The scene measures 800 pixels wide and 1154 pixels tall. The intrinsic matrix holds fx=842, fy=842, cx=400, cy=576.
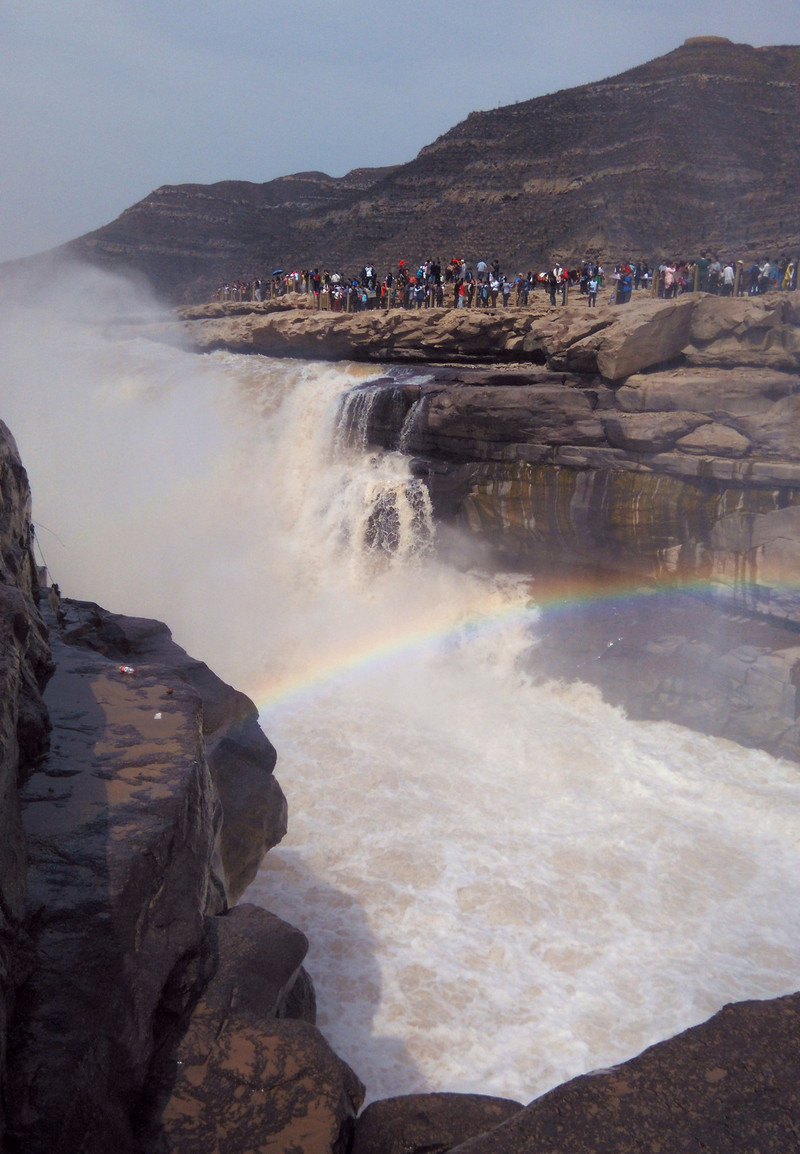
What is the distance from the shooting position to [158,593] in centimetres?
1356

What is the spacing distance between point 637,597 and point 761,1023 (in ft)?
30.5

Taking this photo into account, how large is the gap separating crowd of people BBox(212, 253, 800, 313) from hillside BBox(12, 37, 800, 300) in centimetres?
1222

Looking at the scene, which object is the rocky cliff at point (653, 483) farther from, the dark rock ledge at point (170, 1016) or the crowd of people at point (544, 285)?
the dark rock ledge at point (170, 1016)

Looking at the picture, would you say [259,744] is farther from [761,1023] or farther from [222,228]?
[222,228]

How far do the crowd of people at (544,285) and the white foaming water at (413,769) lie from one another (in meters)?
4.58

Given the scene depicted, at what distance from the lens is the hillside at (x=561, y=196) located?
36.7 metres

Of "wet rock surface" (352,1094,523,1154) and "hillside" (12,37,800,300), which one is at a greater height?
"hillside" (12,37,800,300)

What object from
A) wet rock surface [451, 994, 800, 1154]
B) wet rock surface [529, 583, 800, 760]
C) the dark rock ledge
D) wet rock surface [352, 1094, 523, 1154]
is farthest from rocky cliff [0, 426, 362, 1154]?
wet rock surface [529, 583, 800, 760]

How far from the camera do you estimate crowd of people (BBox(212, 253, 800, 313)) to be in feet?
54.4

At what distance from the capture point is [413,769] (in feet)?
30.2

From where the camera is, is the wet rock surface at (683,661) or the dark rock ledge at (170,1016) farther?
the wet rock surface at (683,661)

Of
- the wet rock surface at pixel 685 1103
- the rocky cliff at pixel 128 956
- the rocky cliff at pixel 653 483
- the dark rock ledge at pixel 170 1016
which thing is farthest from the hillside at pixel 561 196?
the wet rock surface at pixel 685 1103

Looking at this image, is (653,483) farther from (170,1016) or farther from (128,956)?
(128,956)

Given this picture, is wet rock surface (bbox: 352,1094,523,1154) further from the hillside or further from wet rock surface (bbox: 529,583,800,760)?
the hillside
